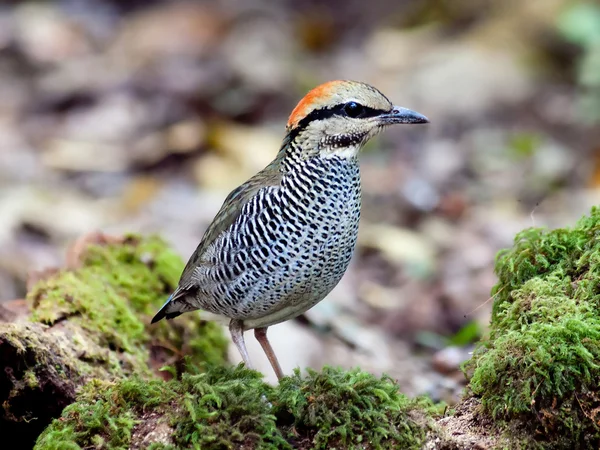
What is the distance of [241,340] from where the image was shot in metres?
5.21

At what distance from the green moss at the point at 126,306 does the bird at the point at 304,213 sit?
89cm

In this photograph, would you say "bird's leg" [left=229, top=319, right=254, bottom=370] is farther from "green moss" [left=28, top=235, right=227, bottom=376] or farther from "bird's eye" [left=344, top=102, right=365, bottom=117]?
"bird's eye" [left=344, top=102, right=365, bottom=117]

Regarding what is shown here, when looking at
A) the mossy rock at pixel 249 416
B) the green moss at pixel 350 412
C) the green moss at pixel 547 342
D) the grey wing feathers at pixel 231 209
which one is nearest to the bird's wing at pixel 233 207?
the grey wing feathers at pixel 231 209

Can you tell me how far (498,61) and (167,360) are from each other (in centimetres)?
945

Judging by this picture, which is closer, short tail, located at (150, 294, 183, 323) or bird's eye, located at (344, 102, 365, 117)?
bird's eye, located at (344, 102, 365, 117)

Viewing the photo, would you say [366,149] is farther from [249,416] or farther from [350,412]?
[249,416]

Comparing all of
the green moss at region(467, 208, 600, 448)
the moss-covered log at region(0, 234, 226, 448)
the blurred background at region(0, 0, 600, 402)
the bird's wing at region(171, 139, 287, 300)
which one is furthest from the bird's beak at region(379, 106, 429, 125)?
the blurred background at region(0, 0, 600, 402)

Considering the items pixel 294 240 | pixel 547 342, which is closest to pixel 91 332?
pixel 294 240

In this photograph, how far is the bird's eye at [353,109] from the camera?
467 centimetres

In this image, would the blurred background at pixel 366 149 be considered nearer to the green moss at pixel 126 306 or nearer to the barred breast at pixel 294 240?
the green moss at pixel 126 306

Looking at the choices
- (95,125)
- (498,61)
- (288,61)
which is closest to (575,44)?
(498,61)

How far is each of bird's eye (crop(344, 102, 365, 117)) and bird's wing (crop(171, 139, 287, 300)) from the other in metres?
0.49

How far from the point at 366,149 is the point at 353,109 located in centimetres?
771

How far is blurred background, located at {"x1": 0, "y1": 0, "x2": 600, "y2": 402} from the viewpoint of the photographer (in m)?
8.09
